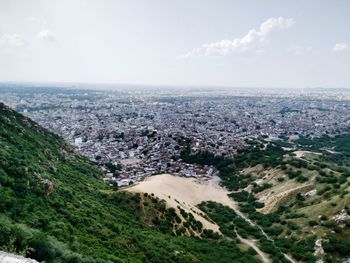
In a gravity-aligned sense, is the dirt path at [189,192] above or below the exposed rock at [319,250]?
below

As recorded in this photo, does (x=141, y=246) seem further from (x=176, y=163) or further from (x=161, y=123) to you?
(x=161, y=123)

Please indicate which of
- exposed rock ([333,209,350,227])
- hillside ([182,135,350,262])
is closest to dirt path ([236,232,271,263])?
hillside ([182,135,350,262])

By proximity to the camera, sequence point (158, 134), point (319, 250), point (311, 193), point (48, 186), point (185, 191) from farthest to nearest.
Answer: point (158, 134) → point (185, 191) → point (311, 193) → point (319, 250) → point (48, 186)

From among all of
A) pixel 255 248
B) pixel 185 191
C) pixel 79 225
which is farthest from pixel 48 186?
pixel 185 191

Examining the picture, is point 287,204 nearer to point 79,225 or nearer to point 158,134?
point 79,225

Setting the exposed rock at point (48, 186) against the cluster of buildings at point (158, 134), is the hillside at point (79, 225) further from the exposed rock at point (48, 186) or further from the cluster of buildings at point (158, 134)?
the cluster of buildings at point (158, 134)

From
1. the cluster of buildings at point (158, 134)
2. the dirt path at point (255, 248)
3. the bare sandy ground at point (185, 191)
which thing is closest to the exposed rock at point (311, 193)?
the bare sandy ground at point (185, 191)

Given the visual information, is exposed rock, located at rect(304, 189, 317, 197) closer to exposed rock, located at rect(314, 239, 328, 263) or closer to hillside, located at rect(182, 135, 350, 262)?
hillside, located at rect(182, 135, 350, 262)

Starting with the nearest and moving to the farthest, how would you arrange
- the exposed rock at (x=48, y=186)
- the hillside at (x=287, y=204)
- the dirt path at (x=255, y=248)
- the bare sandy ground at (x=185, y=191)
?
the exposed rock at (x=48, y=186)
the dirt path at (x=255, y=248)
the hillside at (x=287, y=204)
the bare sandy ground at (x=185, y=191)

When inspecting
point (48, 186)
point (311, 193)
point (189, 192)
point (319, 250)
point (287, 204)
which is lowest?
point (189, 192)
